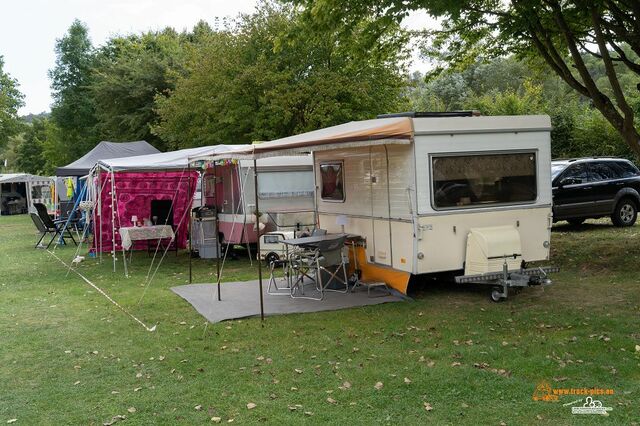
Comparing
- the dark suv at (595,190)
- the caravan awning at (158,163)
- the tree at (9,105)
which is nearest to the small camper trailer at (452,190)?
the caravan awning at (158,163)

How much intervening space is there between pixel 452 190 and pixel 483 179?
0.51 meters

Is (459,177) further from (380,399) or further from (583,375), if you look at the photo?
(380,399)

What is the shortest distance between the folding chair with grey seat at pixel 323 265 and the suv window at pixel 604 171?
8197 mm

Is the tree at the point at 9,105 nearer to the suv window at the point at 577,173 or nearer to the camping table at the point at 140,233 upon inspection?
the camping table at the point at 140,233

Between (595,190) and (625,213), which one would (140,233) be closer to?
(595,190)

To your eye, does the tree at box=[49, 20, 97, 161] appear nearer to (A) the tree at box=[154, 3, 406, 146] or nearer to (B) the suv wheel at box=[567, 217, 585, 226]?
(A) the tree at box=[154, 3, 406, 146]

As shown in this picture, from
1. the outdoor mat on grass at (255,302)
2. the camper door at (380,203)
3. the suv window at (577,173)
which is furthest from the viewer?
the suv window at (577,173)

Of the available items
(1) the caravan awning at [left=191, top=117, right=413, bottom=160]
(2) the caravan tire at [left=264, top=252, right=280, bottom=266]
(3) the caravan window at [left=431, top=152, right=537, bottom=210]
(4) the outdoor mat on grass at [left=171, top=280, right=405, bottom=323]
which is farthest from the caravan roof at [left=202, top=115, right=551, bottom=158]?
(2) the caravan tire at [left=264, top=252, right=280, bottom=266]

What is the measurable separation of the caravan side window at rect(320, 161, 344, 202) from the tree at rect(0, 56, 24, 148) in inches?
1445

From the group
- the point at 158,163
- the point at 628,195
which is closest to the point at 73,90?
the point at 158,163

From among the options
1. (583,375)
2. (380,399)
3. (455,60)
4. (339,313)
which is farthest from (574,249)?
(380,399)

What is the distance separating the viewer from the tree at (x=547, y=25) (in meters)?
9.51

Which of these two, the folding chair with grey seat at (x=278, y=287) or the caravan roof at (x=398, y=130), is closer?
the caravan roof at (x=398, y=130)

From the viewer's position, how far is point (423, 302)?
8.26 meters
